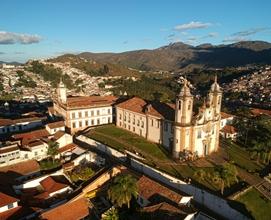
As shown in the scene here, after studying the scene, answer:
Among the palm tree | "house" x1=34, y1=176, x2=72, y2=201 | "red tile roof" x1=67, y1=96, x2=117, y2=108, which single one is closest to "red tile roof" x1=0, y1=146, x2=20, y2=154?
"house" x1=34, y1=176, x2=72, y2=201

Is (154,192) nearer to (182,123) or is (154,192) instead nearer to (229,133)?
(182,123)

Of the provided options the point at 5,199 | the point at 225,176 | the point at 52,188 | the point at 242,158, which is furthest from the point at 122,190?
the point at 242,158

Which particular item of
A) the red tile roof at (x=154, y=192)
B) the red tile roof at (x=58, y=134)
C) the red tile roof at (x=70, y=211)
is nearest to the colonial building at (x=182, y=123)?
the red tile roof at (x=154, y=192)

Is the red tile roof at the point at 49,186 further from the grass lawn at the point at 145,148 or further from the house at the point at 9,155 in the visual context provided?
the grass lawn at the point at 145,148

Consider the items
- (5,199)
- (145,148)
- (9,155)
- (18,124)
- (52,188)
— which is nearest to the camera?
(5,199)

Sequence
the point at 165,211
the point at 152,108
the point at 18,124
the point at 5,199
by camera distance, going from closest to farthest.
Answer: the point at 165,211
the point at 5,199
the point at 152,108
the point at 18,124

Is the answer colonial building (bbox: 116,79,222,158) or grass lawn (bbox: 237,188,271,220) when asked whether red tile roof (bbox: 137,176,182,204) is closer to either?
grass lawn (bbox: 237,188,271,220)
